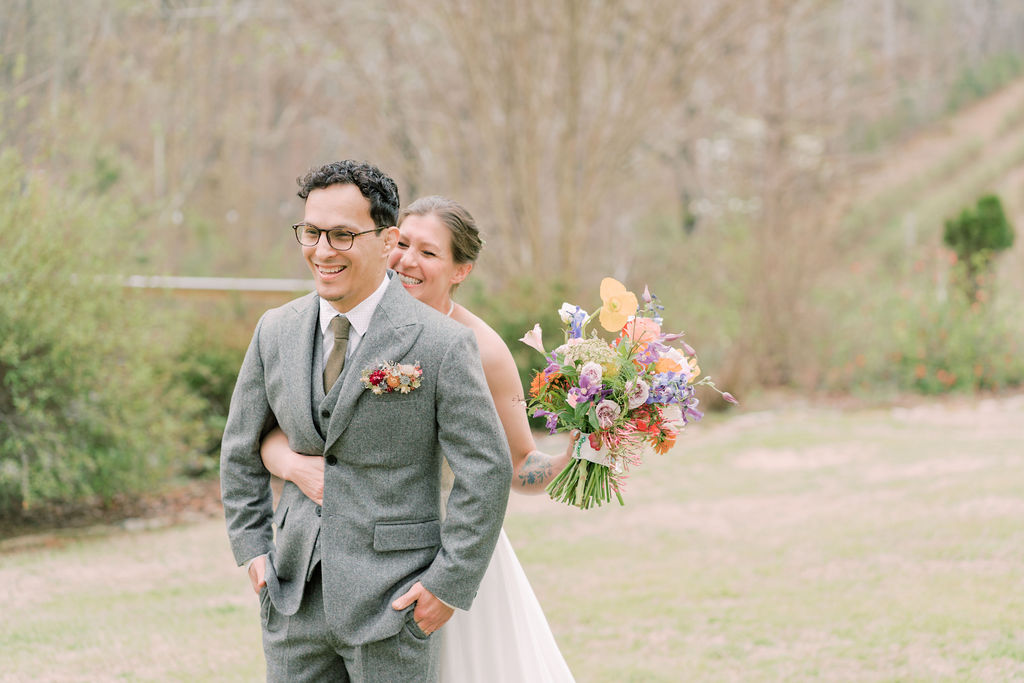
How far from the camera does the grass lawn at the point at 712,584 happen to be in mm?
4680

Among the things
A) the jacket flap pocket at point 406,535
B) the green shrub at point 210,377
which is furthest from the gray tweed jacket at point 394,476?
the green shrub at point 210,377

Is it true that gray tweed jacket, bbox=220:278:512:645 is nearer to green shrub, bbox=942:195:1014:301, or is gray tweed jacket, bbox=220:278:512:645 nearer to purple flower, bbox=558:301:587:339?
purple flower, bbox=558:301:587:339

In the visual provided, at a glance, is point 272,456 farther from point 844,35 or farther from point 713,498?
point 844,35

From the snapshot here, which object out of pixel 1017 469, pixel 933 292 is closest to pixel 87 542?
pixel 1017 469

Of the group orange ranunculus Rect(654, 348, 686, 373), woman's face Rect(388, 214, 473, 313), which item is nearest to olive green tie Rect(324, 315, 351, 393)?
woman's face Rect(388, 214, 473, 313)

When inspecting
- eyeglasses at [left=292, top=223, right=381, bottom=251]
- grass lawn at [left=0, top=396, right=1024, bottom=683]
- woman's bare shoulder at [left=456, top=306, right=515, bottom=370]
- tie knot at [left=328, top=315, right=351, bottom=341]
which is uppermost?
eyeglasses at [left=292, top=223, right=381, bottom=251]

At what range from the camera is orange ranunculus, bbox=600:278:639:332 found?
9.24ft

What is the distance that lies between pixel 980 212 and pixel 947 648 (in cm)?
1021

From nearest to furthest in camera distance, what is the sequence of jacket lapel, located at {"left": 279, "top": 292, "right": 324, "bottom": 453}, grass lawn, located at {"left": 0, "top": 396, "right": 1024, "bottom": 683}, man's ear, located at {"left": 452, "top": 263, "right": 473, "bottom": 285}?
jacket lapel, located at {"left": 279, "top": 292, "right": 324, "bottom": 453} < man's ear, located at {"left": 452, "top": 263, "right": 473, "bottom": 285} < grass lawn, located at {"left": 0, "top": 396, "right": 1024, "bottom": 683}

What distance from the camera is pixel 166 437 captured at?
7.86 m

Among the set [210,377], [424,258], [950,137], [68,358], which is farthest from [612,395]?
[950,137]

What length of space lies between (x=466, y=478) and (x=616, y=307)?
2.33 feet

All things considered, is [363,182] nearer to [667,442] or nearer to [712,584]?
[667,442]

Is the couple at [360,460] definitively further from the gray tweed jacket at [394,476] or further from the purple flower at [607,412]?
the purple flower at [607,412]
